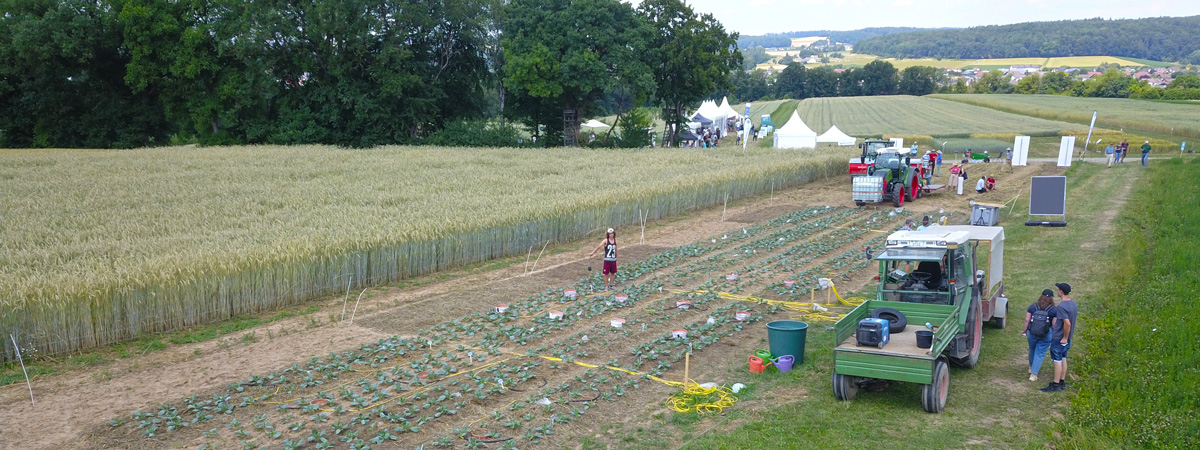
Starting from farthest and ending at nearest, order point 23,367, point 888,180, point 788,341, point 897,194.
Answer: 1. point 888,180
2. point 897,194
3. point 788,341
4. point 23,367

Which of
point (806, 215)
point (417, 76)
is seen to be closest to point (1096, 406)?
point (806, 215)

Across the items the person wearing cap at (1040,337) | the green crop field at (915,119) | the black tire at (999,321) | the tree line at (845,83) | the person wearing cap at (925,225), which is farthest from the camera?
the tree line at (845,83)

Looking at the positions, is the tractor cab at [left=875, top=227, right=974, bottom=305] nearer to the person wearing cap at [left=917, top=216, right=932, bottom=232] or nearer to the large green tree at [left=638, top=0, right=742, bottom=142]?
the person wearing cap at [left=917, top=216, right=932, bottom=232]

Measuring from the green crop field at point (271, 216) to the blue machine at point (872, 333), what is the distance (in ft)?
35.7

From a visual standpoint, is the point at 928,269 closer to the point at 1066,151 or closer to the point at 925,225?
the point at 925,225

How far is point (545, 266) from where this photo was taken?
67.5 ft

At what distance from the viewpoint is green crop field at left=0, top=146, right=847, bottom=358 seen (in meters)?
13.8

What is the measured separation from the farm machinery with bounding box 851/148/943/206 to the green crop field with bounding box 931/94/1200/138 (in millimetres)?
43636

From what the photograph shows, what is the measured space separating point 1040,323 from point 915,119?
255 feet

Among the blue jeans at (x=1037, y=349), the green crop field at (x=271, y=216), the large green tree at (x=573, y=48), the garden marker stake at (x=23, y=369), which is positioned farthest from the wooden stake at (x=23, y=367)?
the large green tree at (x=573, y=48)

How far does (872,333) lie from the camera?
1057cm

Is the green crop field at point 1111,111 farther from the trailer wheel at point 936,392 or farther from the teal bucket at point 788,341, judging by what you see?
the trailer wheel at point 936,392

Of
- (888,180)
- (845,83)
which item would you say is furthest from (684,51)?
(845,83)

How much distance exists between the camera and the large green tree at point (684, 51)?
57750 millimetres
